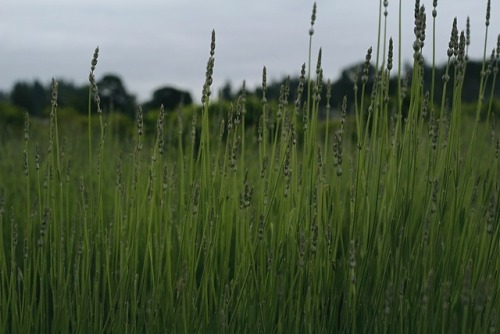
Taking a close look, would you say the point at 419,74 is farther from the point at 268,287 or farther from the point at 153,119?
the point at 153,119

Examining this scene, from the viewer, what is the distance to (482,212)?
8.91ft

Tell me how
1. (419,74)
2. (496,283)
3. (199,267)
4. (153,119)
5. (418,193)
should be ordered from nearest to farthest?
(419,74) < (496,283) < (418,193) < (199,267) < (153,119)

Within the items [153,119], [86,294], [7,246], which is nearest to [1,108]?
[153,119]

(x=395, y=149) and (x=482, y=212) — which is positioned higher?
(x=395, y=149)

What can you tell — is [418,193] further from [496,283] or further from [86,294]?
[86,294]

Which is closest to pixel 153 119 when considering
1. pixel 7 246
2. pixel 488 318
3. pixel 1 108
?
pixel 1 108

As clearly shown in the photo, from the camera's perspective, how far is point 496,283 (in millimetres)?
2605

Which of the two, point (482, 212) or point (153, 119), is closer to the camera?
point (482, 212)

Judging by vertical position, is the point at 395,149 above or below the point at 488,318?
above

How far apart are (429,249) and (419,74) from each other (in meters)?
0.60

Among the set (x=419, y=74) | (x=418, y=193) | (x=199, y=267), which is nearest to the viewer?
(x=419, y=74)

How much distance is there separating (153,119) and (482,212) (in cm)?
928

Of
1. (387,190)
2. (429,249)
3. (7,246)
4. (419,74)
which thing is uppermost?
(419,74)

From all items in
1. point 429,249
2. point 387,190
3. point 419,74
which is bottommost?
point 429,249
